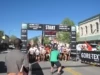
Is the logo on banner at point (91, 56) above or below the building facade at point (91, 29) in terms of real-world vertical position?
below

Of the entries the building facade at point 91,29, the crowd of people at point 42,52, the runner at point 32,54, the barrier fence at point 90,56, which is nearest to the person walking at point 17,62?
the runner at point 32,54

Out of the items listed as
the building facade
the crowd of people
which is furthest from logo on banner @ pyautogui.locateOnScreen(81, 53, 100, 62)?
the building facade

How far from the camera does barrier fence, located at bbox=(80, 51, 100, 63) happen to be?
18400mm

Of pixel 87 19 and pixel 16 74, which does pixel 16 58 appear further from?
pixel 87 19

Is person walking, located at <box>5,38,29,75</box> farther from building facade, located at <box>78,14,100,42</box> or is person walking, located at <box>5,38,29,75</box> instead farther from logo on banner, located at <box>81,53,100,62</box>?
building facade, located at <box>78,14,100,42</box>

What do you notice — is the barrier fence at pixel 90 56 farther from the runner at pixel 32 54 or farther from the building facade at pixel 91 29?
the building facade at pixel 91 29

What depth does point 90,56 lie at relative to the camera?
64.2 feet

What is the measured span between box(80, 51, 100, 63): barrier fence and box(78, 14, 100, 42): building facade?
2075 cm

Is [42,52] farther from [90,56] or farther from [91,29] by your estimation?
[91,29]

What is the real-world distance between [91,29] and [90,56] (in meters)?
28.3

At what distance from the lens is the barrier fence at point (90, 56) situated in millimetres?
18400

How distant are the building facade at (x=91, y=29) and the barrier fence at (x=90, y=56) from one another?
817 inches

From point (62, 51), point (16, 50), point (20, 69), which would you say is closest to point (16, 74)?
point (20, 69)

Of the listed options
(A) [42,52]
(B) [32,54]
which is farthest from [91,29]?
(B) [32,54]
